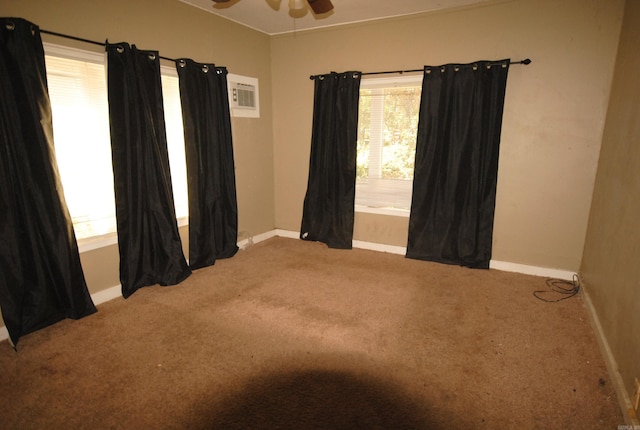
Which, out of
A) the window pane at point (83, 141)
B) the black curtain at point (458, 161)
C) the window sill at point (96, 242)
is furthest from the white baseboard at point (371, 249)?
the window pane at point (83, 141)

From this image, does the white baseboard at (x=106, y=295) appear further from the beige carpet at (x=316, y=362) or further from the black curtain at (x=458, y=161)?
the black curtain at (x=458, y=161)

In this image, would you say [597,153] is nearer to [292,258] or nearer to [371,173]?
[371,173]

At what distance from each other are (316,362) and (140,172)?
2.07 metres

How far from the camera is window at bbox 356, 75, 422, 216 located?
3.73 m

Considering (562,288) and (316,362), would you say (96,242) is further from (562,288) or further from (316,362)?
(562,288)

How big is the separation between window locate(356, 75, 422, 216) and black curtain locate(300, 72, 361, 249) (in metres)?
0.15

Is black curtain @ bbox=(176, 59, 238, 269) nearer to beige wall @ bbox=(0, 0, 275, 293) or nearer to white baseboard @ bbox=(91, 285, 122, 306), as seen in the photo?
beige wall @ bbox=(0, 0, 275, 293)

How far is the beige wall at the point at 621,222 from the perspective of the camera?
184 cm

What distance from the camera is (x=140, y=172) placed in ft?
9.25

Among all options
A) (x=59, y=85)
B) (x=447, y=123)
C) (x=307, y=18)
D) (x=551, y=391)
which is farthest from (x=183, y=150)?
(x=551, y=391)

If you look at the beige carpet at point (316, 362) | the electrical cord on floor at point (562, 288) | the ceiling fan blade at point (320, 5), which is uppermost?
the ceiling fan blade at point (320, 5)

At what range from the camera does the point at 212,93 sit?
344cm

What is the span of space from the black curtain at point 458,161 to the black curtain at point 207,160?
6.76 feet

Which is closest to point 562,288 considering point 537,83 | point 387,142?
point 537,83
